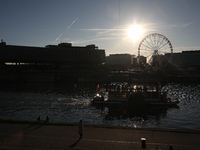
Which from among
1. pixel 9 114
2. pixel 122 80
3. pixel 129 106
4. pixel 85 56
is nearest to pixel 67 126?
pixel 9 114

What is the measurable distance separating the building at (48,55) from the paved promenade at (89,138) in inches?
5925

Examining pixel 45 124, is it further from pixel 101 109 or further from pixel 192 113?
pixel 192 113

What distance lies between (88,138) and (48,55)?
6406 inches

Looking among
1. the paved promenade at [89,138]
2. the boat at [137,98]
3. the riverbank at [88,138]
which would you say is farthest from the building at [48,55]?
the paved promenade at [89,138]

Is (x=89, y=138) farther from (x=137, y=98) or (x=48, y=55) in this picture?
(x=48, y=55)

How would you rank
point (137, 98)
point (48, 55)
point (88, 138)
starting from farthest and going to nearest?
point (48, 55) → point (137, 98) → point (88, 138)

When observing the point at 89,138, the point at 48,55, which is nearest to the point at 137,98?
the point at 89,138

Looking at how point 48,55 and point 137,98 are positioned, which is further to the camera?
point 48,55

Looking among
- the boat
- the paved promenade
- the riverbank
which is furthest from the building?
the paved promenade

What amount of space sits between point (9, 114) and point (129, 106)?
78.8 feet

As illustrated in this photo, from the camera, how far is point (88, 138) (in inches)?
638

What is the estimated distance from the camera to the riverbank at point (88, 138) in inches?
570

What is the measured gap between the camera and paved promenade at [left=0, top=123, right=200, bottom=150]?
1438cm

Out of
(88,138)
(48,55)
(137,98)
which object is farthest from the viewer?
(48,55)
